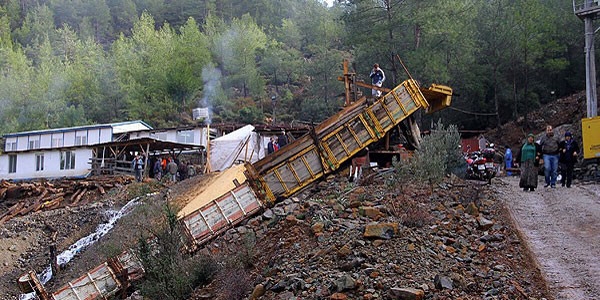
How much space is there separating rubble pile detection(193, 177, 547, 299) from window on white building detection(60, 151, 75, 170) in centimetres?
3071

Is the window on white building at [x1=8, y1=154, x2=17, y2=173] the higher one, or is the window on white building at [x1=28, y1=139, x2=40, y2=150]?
the window on white building at [x1=28, y1=139, x2=40, y2=150]

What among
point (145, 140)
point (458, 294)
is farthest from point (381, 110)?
point (145, 140)

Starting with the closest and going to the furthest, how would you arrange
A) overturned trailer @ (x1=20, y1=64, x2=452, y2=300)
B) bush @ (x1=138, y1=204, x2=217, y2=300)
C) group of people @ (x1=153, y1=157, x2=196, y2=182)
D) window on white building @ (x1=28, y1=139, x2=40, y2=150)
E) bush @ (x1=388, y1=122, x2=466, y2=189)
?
bush @ (x1=138, y1=204, x2=217, y2=300) < bush @ (x1=388, y1=122, x2=466, y2=189) < overturned trailer @ (x1=20, y1=64, x2=452, y2=300) < group of people @ (x1=153, y1=157, x2=196, y2=182) < window on white building @ (x1=28, y1=139, x2=40, y2=150)

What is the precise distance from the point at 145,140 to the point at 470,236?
2571 cm

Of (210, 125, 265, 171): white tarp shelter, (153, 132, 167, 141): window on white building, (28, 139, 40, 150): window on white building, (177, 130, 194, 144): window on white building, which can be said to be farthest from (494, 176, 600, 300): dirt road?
(28, 139, 40, 150): window on white building

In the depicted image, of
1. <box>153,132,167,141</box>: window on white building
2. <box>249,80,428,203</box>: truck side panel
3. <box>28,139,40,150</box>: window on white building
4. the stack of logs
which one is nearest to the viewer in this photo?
<box>249,80,428,203</box>: truck side panel

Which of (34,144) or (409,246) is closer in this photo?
(409,246)

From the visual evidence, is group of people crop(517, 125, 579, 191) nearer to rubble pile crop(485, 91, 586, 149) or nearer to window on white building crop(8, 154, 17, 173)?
rubble pile crop(485, 91, 586, 149)

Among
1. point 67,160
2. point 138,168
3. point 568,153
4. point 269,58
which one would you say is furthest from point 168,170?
point 269,58

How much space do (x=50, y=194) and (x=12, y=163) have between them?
16.6 meters

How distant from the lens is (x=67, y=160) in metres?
42.2

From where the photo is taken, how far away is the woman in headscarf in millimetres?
16109

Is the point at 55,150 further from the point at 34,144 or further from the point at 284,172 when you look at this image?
the point at 284,172

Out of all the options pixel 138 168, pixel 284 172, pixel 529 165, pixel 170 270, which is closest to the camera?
pixel 170 270
